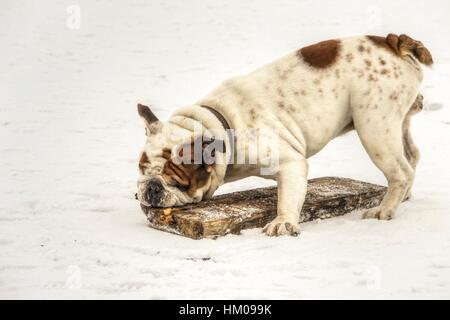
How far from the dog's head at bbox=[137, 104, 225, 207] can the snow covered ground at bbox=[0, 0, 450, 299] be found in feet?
0.96

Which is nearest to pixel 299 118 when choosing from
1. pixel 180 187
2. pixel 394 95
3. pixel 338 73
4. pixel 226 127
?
pixel 338 73

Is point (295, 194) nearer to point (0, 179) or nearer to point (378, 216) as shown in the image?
point (378, 216)

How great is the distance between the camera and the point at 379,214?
18.1ft

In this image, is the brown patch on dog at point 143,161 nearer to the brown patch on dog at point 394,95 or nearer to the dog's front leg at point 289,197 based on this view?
the dog's front leg at point 289,197

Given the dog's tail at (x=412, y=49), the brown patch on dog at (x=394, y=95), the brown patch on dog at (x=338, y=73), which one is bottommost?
the brown patch on dog at (x=394, y=95)

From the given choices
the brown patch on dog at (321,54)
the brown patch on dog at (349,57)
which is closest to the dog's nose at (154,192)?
the brown patch on dog at (321,54)

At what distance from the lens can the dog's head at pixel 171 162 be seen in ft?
16.3

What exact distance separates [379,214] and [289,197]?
2.55ft

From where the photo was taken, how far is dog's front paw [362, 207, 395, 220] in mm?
5488

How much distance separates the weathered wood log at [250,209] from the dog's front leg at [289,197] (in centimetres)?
19

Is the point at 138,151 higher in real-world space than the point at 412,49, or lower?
lower

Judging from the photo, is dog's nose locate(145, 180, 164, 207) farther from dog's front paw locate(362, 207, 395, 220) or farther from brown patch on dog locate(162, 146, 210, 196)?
dog's front paw locate(362, 207, 395, 220)

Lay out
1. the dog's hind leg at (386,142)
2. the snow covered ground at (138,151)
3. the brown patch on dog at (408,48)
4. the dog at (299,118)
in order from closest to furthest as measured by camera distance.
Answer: the snow covered ground at (138,151) < the dog at (299,118) < the dog's hind leg at (386,142) < the brown patch on dog at (408,48)

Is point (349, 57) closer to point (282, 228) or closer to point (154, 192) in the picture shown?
point (282, 228)
